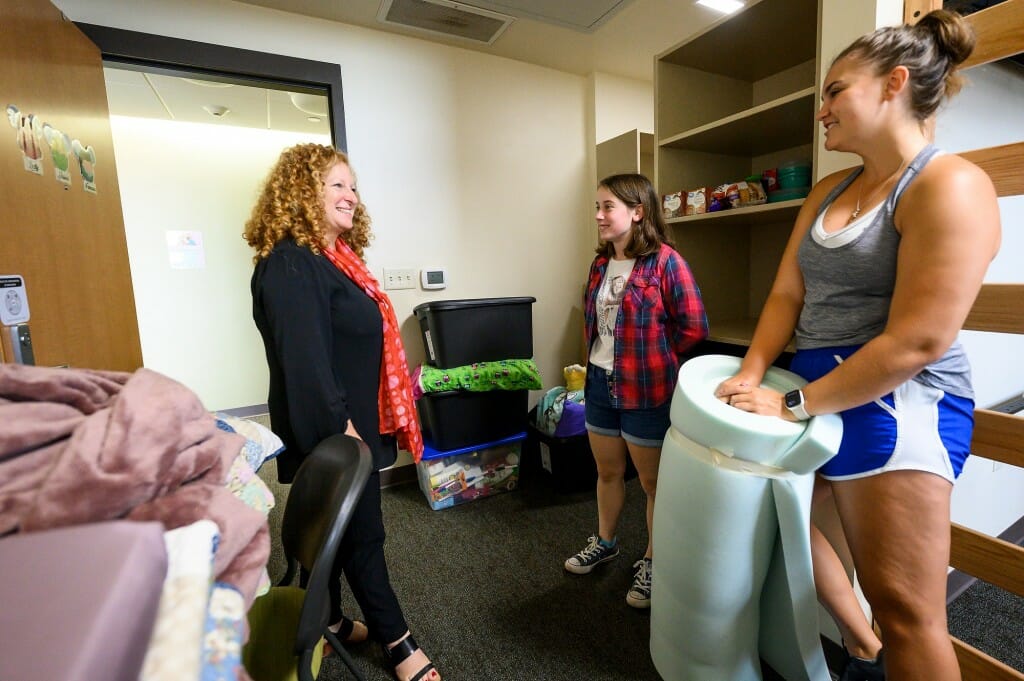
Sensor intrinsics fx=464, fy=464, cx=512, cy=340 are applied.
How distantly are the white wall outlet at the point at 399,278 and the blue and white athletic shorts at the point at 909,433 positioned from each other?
201 centimetres

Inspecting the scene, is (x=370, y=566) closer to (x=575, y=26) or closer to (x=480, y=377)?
(x=480, y=377)

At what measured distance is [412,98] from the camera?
237 centimetres

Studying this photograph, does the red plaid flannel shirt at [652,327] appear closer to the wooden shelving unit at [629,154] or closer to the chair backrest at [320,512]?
the chair backrest at [320,512]

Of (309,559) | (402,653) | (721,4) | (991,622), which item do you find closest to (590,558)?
(402,653)

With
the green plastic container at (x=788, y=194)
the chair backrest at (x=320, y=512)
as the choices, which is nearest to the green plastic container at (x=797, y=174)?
the green plastic container at (x=788, y=194)

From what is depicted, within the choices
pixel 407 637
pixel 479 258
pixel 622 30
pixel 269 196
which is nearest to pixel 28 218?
pixel 269 196

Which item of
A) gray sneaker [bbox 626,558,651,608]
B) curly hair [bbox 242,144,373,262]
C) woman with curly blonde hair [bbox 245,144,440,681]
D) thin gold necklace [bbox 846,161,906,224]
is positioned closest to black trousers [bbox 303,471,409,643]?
woman with curly blonde hair [bbox 245,144,440,681]

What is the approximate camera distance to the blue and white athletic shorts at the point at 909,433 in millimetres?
848

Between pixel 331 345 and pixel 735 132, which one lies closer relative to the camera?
pixel 331 345

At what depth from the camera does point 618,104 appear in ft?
9.28

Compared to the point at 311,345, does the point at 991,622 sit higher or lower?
lower

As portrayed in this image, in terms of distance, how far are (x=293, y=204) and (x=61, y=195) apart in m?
0.80

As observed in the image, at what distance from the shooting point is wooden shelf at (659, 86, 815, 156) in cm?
154

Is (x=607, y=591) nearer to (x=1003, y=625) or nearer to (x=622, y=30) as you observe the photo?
(x=1003, y=625)
